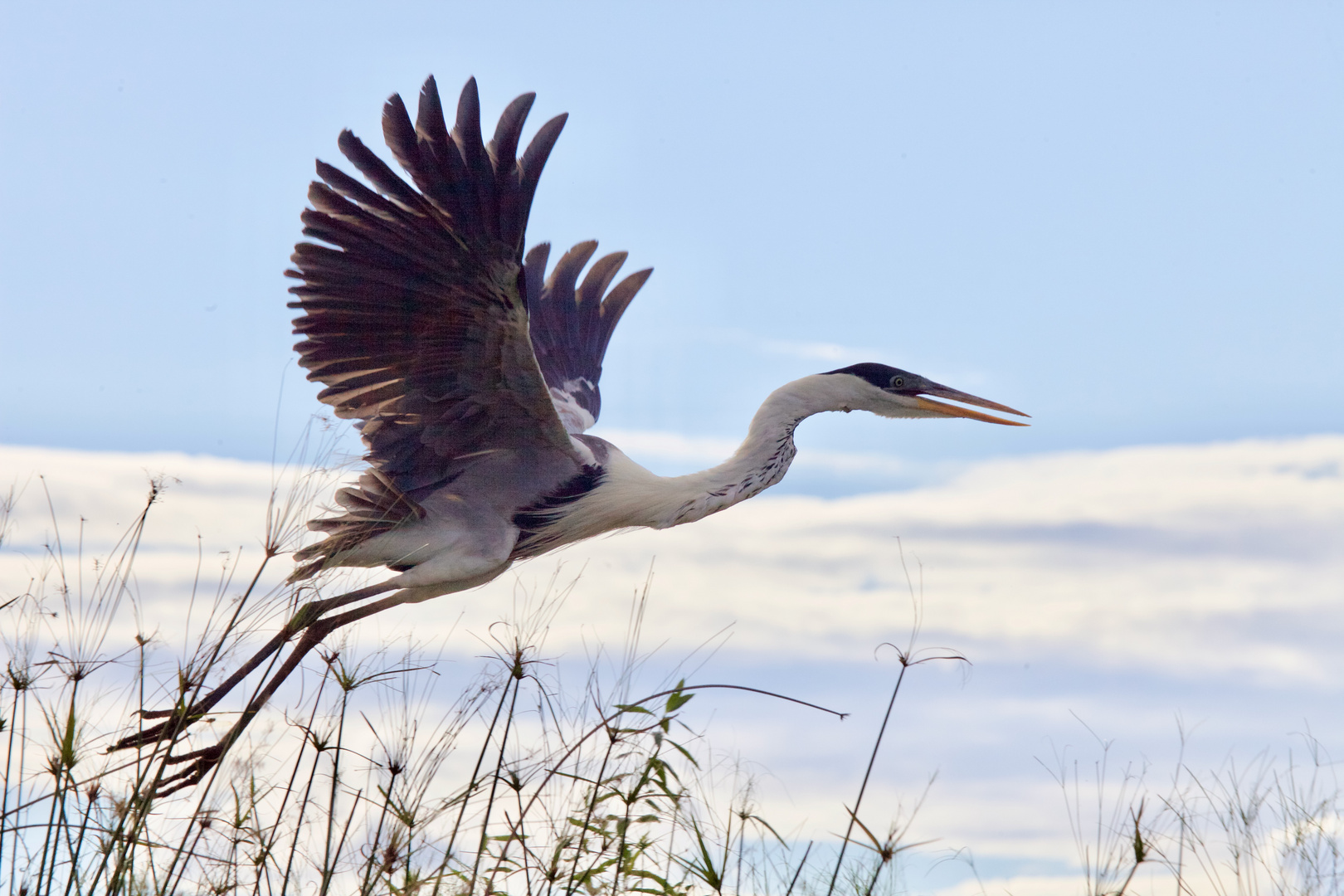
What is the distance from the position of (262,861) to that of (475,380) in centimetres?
242

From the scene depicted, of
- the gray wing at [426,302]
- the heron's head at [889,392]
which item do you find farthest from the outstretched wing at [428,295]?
the heron's head at [889,392]

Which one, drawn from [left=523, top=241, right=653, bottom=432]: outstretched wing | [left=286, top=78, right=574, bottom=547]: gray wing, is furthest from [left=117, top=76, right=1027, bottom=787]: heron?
[left=523, top=241, right=653, bottom=432]: outstretched wing

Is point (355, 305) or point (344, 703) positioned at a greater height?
point (355, 305)

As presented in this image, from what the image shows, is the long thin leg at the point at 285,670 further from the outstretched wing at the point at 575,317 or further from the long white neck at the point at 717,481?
the outstretched wing at the point at 575,317

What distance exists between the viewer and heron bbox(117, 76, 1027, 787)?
467 cm

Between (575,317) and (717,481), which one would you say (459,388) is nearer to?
(717,481)

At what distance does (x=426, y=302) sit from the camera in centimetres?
499

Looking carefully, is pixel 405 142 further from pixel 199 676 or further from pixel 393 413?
pixel 199 676

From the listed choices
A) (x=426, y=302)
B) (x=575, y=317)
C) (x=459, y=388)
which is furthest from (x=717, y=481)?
(x=575, y=317)

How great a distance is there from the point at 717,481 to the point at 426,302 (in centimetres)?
174

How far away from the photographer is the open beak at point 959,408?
621 centimetres

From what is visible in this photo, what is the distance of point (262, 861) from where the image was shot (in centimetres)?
345

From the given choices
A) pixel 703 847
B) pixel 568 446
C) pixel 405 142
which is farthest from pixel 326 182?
pixel 703 847

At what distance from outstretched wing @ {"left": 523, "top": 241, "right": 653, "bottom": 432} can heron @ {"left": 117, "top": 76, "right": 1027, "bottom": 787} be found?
1.22 meters
